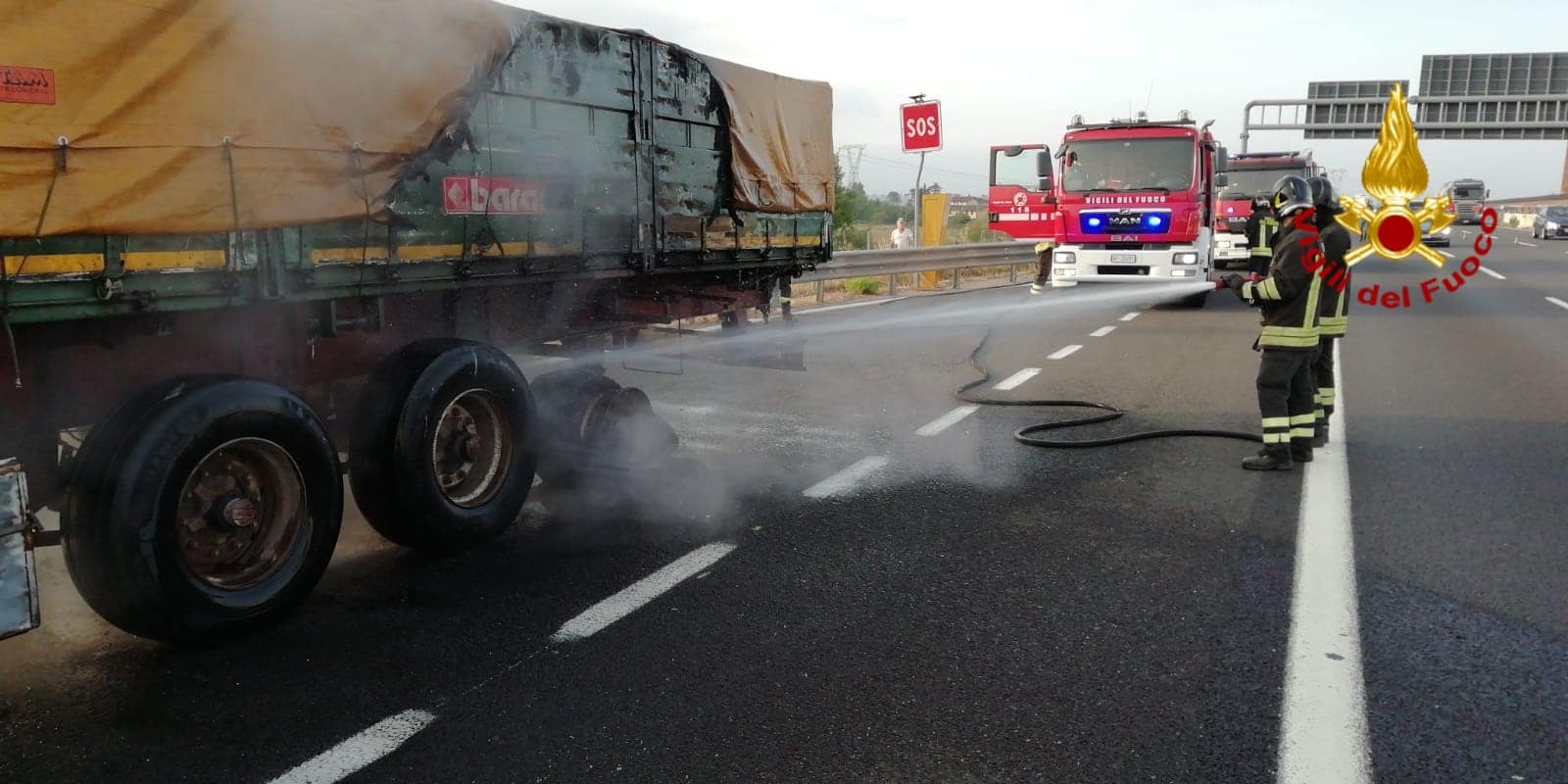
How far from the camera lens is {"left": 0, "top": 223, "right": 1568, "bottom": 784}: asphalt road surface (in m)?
3.01

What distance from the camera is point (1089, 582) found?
4414 millimetres

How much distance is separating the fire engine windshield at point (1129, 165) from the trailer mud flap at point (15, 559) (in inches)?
591

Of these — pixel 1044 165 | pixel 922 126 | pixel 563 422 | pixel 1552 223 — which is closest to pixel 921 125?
pixel 922 126

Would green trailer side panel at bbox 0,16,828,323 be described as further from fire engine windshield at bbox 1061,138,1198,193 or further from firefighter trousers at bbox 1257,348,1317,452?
fire engine windshield at bbox 1061,138,1198,193

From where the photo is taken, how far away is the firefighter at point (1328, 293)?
264 inches

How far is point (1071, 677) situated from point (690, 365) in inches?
285

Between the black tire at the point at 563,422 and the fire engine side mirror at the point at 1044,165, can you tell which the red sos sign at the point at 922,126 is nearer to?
the fire engine side mirror at the point at 1044,165

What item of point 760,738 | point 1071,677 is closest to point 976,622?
point 1071,677

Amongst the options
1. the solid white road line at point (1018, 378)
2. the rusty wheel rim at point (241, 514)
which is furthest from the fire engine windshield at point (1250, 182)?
the rusty wheel rim at point (241, 514)

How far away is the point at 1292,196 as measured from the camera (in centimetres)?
651

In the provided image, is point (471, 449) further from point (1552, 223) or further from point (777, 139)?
point (1552, 223)

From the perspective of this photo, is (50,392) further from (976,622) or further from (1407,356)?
(1407,356)

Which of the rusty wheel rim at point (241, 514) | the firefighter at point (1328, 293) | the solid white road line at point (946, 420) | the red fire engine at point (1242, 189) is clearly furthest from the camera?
the red fire engine at point (1242, 189)

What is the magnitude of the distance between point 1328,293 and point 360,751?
248 inches
